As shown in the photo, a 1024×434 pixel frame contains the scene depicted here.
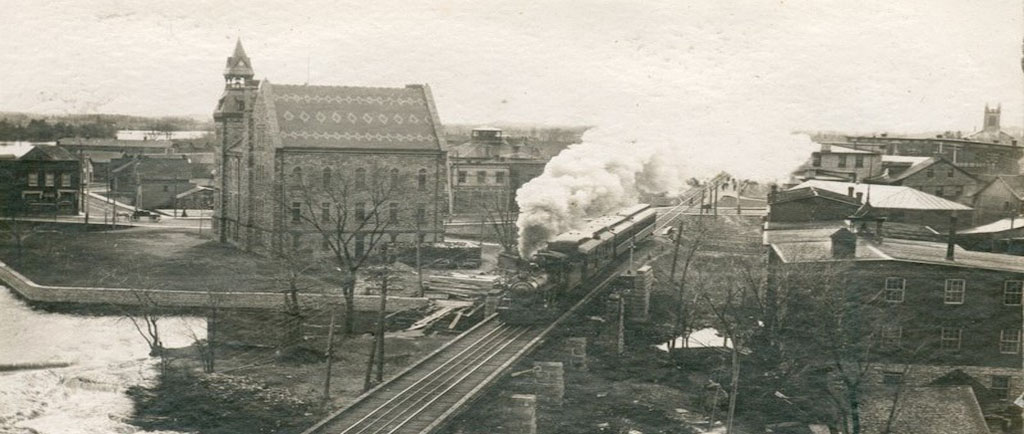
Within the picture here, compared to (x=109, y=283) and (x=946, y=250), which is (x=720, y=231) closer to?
(x=946, y=250)

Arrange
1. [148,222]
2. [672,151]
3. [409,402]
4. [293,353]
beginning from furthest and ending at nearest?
[148,222] → [672,151] → [293,353] → [409,402]

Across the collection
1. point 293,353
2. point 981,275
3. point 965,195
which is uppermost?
point 965,195

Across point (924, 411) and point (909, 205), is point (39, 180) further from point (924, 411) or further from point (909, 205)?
point (924, 411)

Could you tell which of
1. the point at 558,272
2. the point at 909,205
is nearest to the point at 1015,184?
the point at 909,205

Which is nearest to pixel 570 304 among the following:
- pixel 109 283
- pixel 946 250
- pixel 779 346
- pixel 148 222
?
pixel 779 346

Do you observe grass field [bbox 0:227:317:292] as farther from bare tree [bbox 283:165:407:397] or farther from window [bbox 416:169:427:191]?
window [bbox 416:169:427:191]

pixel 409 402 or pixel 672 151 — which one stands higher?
A: pixel 672 151

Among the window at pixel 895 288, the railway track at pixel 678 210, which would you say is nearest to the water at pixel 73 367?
the railway track at pixel 678 210
